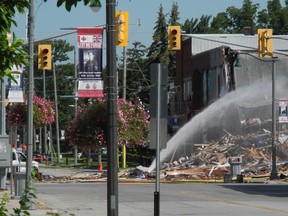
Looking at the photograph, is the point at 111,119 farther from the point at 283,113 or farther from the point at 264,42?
the point at 283,113

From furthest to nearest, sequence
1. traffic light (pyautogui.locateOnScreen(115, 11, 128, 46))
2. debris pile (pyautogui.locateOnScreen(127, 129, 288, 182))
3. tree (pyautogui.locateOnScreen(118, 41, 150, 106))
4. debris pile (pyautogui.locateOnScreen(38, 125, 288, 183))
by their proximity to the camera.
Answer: tree (pyautogui.locateOnScreen(118, 41, 150, 106)), debris pile (pyautogui.locateOnScreen(127, 129, 288, 182)), debris pile (pyautogui.locateOnScreen(38, 125, 288, 183)), traffic light (pyautogui.locateOnScreen(115, 11, 128, 46))

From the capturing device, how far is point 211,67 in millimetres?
64812

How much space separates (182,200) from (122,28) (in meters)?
8.98

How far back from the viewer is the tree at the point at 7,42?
7086 millimetres

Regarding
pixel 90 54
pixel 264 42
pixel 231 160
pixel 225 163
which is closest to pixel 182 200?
pixel 90 54

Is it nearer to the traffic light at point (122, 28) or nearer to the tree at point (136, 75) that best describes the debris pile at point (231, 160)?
the traffic light at point (122, 28)

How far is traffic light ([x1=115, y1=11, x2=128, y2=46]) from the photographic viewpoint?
19322mm

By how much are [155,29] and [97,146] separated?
49925 mm

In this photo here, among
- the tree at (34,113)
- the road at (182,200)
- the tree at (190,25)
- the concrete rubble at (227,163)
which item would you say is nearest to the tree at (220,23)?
the tree at (190,25)

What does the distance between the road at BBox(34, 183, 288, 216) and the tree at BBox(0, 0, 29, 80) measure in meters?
15.2

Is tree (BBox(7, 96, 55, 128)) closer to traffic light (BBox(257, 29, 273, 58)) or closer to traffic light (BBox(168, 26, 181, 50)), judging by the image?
traffic light (BBox(257, 29, 273, 58))

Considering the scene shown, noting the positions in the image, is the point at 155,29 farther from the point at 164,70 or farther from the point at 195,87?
the point at 164,70

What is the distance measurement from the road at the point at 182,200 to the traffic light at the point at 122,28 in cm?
495

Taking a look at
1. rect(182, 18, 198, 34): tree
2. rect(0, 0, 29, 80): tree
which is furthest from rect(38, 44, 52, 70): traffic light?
rect(182, 18, 198, 34): tree
